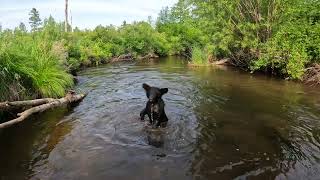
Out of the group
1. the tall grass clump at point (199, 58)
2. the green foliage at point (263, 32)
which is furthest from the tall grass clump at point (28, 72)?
the tall grass clump at point (199, 58)

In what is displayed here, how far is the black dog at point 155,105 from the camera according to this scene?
8.38 metres

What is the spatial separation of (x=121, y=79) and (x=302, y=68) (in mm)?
9531

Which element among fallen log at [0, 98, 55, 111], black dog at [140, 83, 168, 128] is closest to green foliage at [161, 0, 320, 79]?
black dog at [140, 83, 168, 128]

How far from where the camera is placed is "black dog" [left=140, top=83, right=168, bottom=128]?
838cm

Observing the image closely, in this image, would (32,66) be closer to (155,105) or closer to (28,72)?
(28,72)

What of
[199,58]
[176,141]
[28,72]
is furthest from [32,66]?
[199,58]

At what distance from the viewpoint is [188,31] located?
53.8 meters

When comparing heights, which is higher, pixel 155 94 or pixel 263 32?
pixel 263 32

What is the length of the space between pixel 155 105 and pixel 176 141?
1.12m

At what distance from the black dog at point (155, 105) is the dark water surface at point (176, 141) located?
0.32 metres

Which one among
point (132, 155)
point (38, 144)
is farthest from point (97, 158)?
point (38, 144)

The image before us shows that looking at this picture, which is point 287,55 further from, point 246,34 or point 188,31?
point 188,31

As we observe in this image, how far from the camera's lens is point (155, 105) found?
8.58 meters

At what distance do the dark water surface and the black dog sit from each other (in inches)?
12.7
